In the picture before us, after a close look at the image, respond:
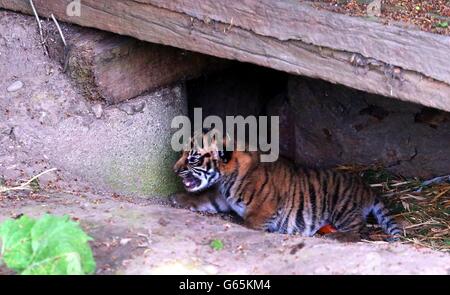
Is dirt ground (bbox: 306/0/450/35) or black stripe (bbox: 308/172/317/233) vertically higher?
dirt ground (bbox: 306/0/450/35)

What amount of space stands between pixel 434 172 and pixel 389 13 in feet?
7.29

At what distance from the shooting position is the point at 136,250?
13.7 ft

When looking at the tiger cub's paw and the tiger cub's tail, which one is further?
the tiger cub's paw

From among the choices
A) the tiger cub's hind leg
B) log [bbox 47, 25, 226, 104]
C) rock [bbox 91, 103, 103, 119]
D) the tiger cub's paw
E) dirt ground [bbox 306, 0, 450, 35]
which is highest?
dirt ground [bbox 306, 0, 450, 35]

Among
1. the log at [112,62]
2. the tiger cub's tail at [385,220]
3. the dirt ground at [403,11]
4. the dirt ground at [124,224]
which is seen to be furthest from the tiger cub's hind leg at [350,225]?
the dirt ground at [403,11]

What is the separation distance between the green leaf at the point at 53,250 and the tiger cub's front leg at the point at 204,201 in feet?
8.76

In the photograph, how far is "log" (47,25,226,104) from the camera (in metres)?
5.73

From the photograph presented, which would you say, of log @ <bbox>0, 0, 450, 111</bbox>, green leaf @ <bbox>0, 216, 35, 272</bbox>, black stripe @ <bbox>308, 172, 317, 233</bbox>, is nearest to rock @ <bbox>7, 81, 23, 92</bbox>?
log @ <bbox>0, 0, 450, 111</bbox>

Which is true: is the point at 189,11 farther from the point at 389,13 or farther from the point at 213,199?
the point at 213,199

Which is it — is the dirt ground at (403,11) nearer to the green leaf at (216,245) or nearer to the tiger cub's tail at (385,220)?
the green leaf at (216,245)

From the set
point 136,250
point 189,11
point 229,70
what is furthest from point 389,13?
point 229,70

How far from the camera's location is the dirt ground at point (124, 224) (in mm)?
4055

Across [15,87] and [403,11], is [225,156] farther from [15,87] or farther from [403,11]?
[403,11]
